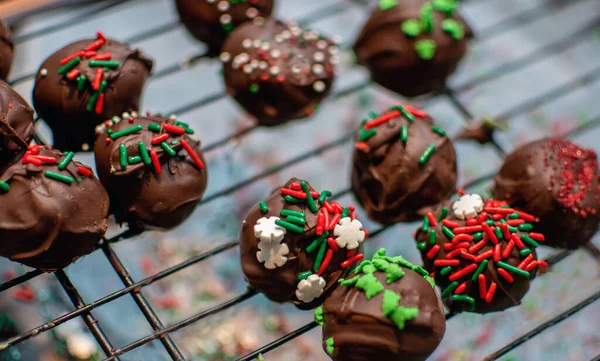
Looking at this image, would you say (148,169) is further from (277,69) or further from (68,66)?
(277,69)

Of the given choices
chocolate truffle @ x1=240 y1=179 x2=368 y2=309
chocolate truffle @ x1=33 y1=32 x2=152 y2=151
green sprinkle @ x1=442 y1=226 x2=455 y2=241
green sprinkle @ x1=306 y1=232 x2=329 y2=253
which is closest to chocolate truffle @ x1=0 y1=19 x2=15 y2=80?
chocolate truffle @ x1=33 y1=32 x2=152 y2=151

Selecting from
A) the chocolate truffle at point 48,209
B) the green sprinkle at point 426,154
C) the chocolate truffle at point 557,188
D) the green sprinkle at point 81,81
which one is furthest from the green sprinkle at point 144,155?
the chocolate truffle at point 557,188

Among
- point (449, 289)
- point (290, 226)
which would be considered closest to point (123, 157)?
point (290, 226)

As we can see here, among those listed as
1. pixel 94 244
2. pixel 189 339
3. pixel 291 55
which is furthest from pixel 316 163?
pixel 94 244

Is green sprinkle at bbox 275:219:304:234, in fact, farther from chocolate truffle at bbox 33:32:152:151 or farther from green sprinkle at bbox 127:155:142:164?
chocolate truffle at bbox 33:32:152:151

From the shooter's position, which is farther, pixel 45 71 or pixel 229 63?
pixel 229 63

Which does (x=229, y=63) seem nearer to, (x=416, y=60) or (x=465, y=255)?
(x=416, y=60)
